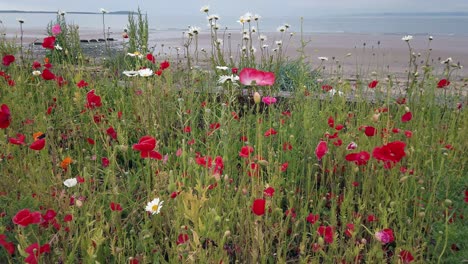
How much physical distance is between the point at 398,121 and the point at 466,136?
629 mm

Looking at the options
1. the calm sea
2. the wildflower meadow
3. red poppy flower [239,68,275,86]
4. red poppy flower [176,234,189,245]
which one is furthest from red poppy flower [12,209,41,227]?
the calm sea

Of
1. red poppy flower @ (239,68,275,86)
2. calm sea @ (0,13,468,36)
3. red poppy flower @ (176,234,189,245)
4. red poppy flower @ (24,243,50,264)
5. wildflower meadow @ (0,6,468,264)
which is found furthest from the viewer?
calm sea @ (0,13,468,36)

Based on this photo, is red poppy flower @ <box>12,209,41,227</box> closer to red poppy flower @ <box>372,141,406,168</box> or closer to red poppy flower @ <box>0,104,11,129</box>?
red poppy flower @ <box>0,104,11,129</box>

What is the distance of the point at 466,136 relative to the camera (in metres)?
3.24

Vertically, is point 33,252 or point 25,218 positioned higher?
point 25,218

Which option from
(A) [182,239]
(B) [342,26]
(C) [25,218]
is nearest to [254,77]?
(A) [182,239]

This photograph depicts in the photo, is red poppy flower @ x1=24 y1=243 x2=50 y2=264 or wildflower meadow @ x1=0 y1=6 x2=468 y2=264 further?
wildflower meadow @ x1=0 y1=6 x2=468 y2=264

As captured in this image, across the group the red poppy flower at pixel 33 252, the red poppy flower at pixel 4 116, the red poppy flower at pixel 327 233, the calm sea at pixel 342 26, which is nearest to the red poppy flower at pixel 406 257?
the red poppy flower at pixel 327 233

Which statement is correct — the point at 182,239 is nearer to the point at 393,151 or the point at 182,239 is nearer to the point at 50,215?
the point at 50,215

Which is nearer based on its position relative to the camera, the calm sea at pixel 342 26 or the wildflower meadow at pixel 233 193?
the wildflower meadow at pixel 233 193

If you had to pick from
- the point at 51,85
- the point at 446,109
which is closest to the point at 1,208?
the point at 51,85

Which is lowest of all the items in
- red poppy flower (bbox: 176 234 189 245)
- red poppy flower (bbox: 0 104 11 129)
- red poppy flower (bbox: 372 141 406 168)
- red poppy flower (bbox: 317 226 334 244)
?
red poppy flower (bbox: 317 226 334 244)

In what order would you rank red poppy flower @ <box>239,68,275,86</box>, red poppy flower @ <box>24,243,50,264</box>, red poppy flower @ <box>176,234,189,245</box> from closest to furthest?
red poppy flower @ <box>24,243,50,264</box> < red poppy flower @ <box>176,234,189,245</box> < red poppy flower @ <box>239,68,275,86</box>

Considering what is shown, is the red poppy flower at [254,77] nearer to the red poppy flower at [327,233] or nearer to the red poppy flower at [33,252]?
the red poppy flower at [327,233]
